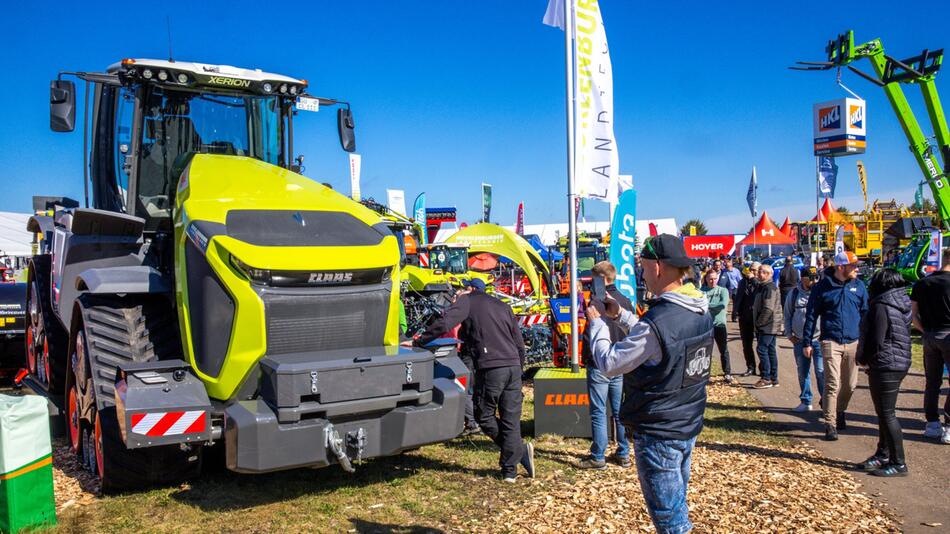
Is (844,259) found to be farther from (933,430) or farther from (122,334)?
(122,334)

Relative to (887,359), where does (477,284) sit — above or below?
above

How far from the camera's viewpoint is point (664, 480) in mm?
3387

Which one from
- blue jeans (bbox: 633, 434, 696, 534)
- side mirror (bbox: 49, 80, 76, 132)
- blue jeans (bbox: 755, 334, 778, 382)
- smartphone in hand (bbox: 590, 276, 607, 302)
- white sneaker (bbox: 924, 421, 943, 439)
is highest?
side mirror (bbox: 49, 80, 76, 132)

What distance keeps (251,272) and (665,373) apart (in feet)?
9.33

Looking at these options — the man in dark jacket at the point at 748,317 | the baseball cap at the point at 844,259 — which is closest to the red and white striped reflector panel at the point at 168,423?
the baseball cap at the point at 844,259

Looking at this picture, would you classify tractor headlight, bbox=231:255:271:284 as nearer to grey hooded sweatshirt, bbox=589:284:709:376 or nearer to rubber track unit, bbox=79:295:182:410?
rubber track unit, bbox=79:295:182:410

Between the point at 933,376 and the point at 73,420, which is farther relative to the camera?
the point at 933,376

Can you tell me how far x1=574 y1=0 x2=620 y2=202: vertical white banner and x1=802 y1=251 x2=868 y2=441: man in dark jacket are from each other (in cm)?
252

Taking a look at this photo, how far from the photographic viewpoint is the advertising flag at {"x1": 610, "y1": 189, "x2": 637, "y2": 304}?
8.46 metres

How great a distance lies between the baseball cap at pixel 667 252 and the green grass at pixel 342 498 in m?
2.55

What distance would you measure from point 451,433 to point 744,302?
302 inches

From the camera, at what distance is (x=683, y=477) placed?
11.9 ft

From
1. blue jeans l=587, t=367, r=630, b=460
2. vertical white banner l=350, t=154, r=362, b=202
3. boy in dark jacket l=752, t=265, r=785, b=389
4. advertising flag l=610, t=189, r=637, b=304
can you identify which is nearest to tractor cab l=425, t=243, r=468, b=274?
vertical white banner l=350, t=154, r=362, b=202

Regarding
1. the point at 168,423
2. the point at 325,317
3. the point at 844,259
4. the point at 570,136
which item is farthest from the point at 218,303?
the point at 844,259
